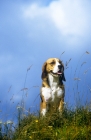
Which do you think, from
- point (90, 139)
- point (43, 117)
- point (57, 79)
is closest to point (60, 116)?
point (43, 117)

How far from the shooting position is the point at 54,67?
9.05 m

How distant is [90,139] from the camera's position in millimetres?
6934

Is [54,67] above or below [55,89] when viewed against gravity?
above

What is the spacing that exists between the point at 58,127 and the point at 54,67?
4.85 feet

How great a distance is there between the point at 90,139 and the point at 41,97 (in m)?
2.56

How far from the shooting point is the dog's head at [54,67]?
29.5ft

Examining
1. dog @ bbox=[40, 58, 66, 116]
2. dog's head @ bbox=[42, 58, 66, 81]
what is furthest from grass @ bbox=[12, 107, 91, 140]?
dog's head @ bbox=[42, 58, 66, 81]

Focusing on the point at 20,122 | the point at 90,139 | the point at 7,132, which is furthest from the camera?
the point at 20,122

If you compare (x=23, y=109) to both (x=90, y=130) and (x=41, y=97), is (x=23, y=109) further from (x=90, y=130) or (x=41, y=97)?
(x=90, y=130)

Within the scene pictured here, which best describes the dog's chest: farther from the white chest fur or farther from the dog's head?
the dog's head

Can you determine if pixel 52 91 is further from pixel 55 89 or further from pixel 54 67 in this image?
pixel 54 67

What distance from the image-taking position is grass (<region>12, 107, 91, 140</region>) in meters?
7.07

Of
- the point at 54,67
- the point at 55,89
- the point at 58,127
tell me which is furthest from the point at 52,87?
the point at 58,127

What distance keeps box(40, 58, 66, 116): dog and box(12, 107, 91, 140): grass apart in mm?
356
